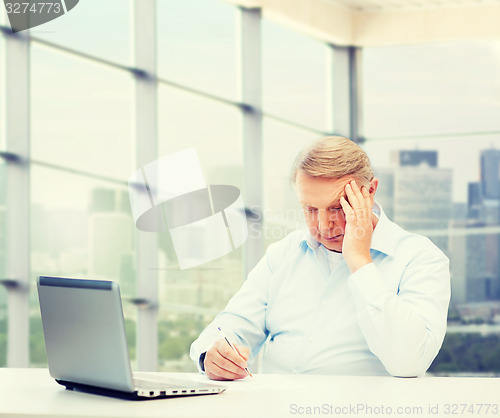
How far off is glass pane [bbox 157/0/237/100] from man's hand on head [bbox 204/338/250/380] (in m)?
3.35

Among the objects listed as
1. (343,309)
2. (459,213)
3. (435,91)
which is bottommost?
(343,309)

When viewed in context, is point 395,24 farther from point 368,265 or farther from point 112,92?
point 368,265

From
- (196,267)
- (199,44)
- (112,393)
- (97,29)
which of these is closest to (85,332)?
(112,393)

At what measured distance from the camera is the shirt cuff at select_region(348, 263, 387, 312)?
196 centimetres

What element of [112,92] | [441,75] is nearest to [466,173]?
[441,75]

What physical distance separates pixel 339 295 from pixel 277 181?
3.56 meters

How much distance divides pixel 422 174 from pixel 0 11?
145 inches

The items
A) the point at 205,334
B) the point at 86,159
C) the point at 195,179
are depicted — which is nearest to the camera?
the point at 205,334

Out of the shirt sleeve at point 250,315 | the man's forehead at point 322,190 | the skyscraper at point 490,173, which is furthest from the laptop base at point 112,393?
the skyscraper at point 490,173

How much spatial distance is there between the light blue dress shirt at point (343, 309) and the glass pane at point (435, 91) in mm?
4057

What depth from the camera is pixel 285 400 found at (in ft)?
5.10

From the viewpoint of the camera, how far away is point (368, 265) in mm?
2006

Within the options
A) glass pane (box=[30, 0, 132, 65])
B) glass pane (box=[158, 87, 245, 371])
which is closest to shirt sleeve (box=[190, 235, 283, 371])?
glass pane (box=[30, 0, 132, 65])

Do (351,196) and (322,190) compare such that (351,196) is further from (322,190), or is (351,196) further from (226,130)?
(226,130)
